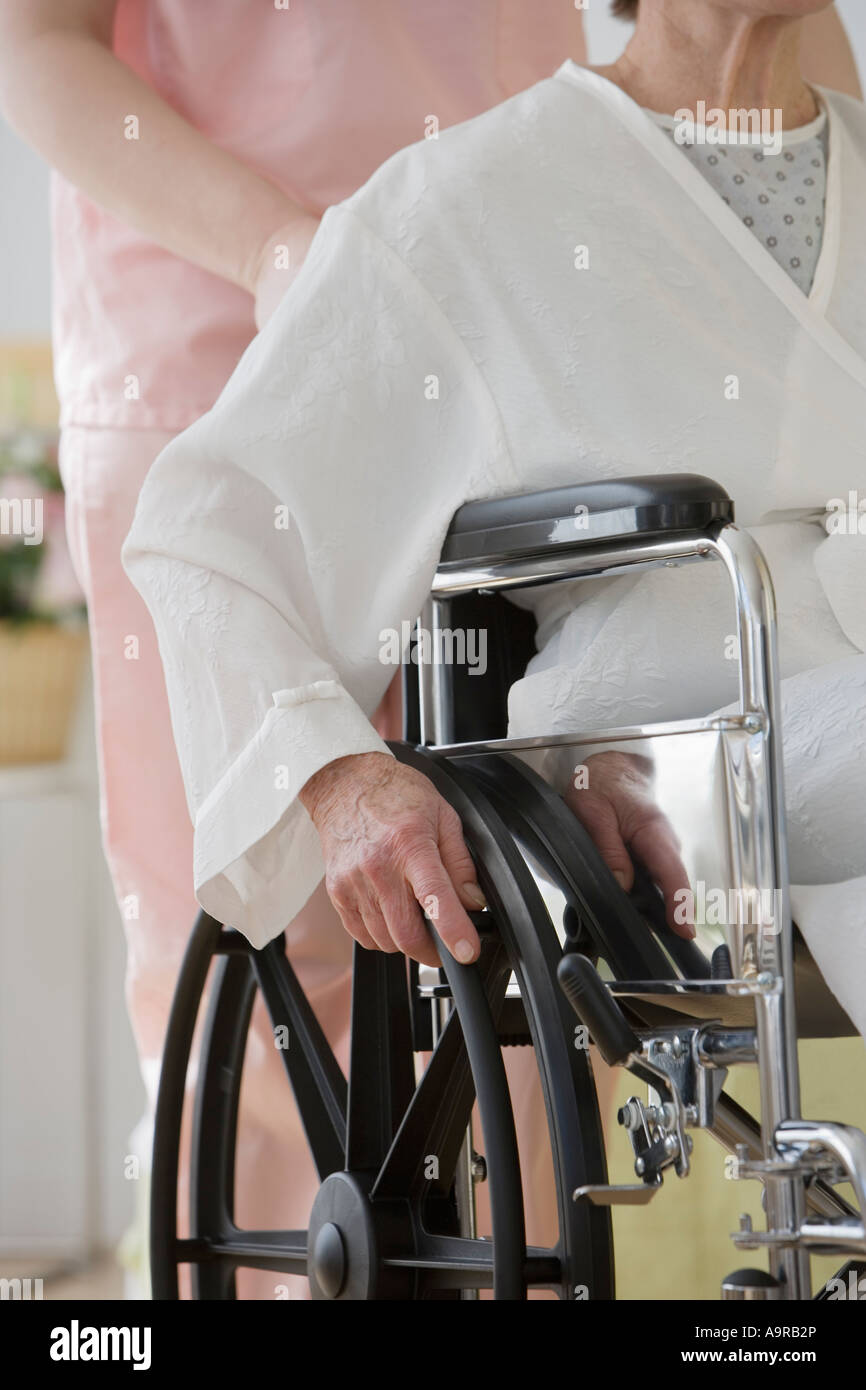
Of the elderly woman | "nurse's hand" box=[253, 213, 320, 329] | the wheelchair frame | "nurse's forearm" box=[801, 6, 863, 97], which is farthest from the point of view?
"nurse's forearm" box=[801, 6, 863, 97]

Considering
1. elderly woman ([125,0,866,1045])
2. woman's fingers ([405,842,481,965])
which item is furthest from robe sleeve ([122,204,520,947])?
A: woman's fingers ([405,842,481,965])

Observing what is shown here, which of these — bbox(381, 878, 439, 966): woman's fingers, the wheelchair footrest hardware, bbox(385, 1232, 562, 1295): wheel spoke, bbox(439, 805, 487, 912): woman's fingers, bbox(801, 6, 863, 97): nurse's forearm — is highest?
bbox(801, 6, 863, 97): nurse's forearm

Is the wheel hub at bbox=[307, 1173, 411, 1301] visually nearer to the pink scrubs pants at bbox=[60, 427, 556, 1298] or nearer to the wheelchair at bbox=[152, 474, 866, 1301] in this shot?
the wheelchair at bbox=[152, 474, 866, 1301]

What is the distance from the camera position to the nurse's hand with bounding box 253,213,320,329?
1430 millimetres

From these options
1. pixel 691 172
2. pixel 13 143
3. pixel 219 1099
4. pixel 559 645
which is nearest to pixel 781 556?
pixel 559 645

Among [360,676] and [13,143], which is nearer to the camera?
[360,676]

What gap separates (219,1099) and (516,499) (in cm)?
63

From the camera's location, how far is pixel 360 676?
1.24 metres

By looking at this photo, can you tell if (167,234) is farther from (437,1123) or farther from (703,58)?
(437,1123)

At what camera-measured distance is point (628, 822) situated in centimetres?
105

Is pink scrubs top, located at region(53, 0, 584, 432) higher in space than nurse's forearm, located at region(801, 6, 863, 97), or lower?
lower

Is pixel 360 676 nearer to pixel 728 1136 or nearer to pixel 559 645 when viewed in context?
pixel 559 645

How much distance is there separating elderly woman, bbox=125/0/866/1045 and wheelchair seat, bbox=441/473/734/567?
1.9 inches

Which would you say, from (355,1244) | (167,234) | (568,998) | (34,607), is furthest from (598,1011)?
(34,607)
